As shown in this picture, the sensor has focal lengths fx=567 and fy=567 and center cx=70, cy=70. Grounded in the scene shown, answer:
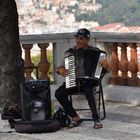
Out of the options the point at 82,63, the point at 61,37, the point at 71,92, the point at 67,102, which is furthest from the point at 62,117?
the point at 61,37

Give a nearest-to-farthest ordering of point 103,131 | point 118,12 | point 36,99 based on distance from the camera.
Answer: point 103,131
point 36,99
point 118,12

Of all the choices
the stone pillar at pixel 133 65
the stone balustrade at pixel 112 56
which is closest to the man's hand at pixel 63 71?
the stone balustrade at pixel 112 56

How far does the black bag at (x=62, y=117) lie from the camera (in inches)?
281

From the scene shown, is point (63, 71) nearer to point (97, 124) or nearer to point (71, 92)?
point (71, 92)

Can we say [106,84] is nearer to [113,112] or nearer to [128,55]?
[128,55]

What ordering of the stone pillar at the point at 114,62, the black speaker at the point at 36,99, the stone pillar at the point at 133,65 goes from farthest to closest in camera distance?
1. the stone pillar at the point at 114,62
2. the stone pillar at the point at 133,65
3. the black speaker at the point at 36,99

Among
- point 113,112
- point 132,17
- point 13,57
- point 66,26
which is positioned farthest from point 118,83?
point 66,26

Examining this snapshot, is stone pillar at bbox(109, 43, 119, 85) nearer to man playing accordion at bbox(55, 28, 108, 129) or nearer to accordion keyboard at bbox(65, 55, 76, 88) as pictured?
man playing accordion at bbox(55, 28, 108, 129)

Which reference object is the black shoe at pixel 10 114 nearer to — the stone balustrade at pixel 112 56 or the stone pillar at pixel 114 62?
the stone balustrade at pixel 112 56

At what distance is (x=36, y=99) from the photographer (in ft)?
23.3

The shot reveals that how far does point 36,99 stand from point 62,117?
405 millimetres

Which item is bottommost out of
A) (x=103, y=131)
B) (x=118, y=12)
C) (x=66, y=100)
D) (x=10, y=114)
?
(x=118, y=12)

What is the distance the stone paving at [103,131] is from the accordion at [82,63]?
63 centimetres

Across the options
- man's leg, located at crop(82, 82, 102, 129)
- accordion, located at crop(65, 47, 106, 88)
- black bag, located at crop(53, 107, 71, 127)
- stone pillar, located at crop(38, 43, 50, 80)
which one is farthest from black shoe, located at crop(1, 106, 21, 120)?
stone pillar, located at crop(38, 43, 50, 80)
